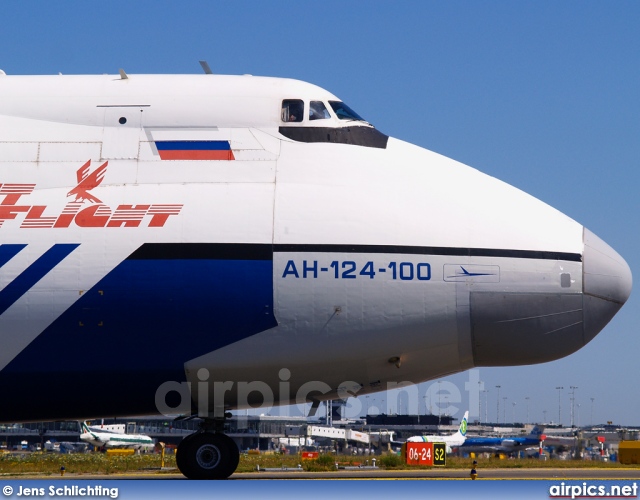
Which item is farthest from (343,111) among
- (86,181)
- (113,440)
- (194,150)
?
(113,440)

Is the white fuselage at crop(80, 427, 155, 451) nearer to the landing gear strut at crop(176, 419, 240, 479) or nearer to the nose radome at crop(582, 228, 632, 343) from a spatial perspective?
the landing gear strut at crop(176, 419, 240, 479)

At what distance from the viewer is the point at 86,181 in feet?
54.6

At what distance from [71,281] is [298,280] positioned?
3715 millimetres

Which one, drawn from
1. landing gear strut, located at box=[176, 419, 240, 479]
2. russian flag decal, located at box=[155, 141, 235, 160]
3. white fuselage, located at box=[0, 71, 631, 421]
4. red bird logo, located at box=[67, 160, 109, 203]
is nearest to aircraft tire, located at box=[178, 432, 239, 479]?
landing gear strut, located at box=[176, 419, 240, 479]

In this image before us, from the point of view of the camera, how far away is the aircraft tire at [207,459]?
17.2 metres

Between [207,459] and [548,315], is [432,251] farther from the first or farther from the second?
[207,459]

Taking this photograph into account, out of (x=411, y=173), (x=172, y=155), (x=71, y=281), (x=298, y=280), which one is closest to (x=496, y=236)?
(x=411, y=173)

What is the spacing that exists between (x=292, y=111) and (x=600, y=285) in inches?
246

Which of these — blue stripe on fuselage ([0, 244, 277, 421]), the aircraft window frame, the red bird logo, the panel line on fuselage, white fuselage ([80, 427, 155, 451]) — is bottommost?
white fuselage ([80, 427, 155, 451])

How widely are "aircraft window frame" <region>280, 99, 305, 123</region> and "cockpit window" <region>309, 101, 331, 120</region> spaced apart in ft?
0.54

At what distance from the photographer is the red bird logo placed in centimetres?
1641

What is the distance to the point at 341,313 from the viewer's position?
53.0ft

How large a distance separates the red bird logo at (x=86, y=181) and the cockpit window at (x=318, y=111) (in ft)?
12.5

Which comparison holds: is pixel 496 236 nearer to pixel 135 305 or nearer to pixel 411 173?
pixel 411 173
